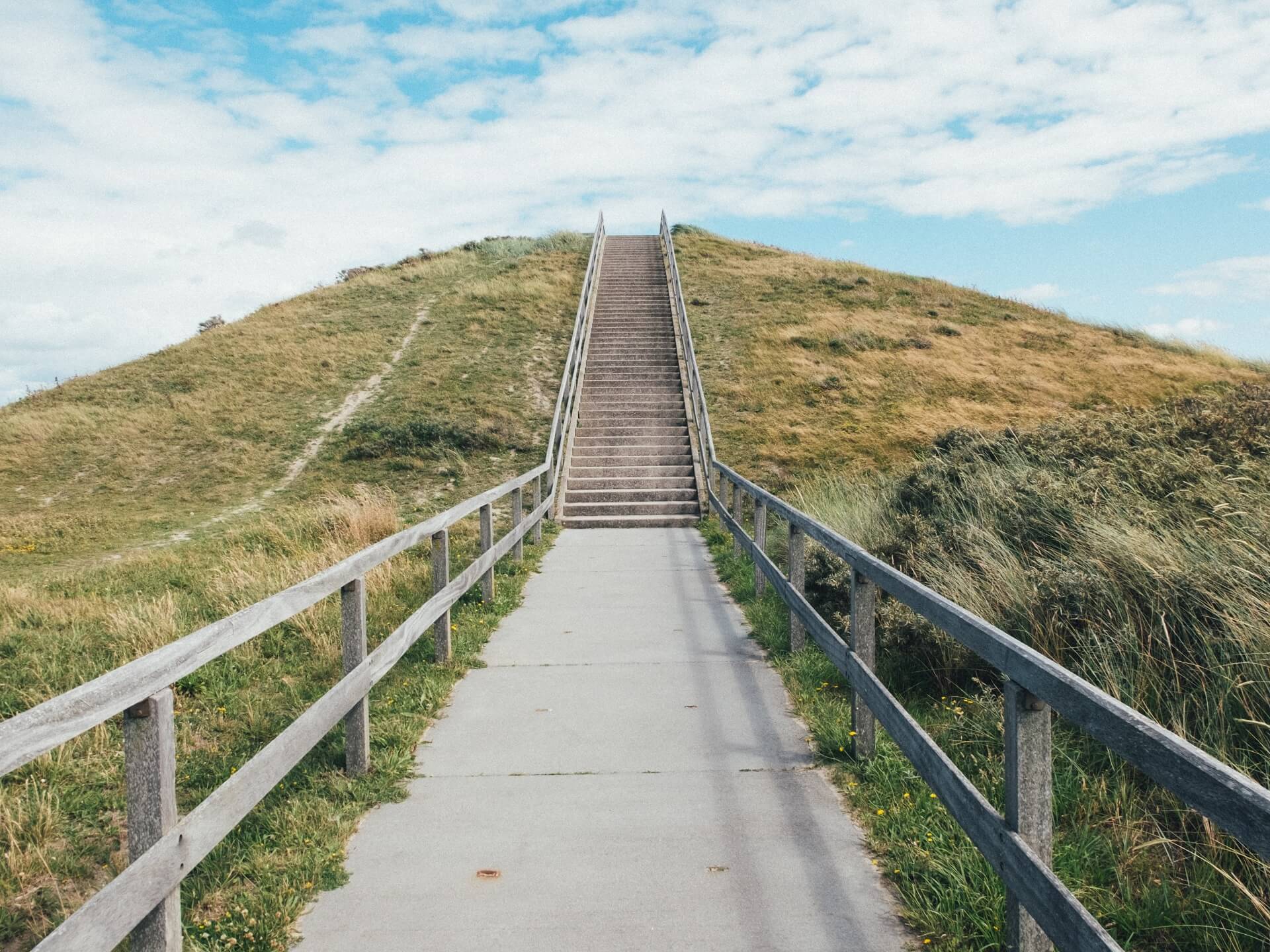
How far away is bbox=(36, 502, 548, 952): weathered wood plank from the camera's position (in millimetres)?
2012

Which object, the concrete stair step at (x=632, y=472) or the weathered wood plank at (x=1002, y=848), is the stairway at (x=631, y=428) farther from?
the weathered wood plank at (x=1002, y=848)

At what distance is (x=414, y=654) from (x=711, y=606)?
8.92 feet

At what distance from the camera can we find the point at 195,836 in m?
2.53

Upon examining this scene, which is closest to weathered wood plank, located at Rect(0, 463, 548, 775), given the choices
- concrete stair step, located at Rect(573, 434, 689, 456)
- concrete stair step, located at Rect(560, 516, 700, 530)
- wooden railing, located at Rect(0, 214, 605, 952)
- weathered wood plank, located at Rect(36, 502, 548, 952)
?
wooden railing, located at Rect(0, 214, 605, 952)

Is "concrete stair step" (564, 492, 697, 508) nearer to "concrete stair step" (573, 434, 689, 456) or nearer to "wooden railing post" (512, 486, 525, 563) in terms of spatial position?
"concrete stair step" (573, 434, 689, 456)

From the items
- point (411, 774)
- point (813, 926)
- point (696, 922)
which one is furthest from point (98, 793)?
point (813, 926)

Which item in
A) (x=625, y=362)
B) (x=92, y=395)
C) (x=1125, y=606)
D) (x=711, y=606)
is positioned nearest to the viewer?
(x=1125, y=606)

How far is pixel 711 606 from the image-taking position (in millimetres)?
7758

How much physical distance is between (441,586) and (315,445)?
45.5ft

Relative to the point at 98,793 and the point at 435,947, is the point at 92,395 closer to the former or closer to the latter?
the point at 98,793

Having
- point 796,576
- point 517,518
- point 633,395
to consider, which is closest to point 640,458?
point 633,395

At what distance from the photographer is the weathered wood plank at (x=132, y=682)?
1.86 meters

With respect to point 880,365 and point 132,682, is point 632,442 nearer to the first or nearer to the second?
point 880,365

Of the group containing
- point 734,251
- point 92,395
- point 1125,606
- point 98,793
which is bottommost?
point 98,793
